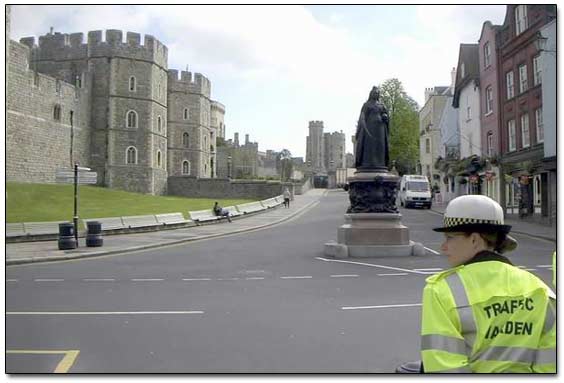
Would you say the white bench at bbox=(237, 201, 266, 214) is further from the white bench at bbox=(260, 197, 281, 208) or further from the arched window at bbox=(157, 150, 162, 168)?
the arched window at bbox=(157, 150, 162, 168)

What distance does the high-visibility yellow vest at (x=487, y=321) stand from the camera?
1.87 metres

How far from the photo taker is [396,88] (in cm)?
511

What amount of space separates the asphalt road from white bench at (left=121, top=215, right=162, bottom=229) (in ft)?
29.2

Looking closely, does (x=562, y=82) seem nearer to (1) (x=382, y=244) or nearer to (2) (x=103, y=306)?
(2) (x=103, y=306)

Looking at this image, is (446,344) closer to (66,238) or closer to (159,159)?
(66,238)

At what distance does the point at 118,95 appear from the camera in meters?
53.2

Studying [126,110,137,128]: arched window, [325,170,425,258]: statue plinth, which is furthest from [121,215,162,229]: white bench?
[126,110,137,128]: arched window

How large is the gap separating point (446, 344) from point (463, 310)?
13 centimetres

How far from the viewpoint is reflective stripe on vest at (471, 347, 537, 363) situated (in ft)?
6.30

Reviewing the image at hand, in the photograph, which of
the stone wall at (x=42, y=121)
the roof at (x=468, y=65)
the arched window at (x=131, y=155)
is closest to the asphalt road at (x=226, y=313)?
the roof at (x=468, y=65)

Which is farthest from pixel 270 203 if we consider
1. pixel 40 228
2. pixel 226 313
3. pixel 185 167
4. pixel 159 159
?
pixel 226 313

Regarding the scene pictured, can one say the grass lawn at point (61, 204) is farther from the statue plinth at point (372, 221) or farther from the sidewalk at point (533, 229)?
the sidewalk at point (533, 229)

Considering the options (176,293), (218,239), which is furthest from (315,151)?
(176,293)

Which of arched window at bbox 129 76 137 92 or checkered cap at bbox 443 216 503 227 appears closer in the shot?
checkered cap at bbox 443 216 503 227
